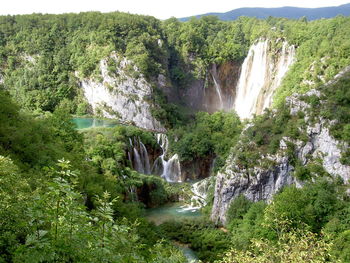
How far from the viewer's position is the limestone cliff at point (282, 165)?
26.4 meters

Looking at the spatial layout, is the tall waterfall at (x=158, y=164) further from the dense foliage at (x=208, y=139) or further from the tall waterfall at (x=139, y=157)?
the dense foliage at (x=208, y=139)

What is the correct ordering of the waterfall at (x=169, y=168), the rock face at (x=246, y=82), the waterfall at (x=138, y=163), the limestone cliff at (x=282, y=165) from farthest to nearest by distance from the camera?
the rock face at (x=246, y=82) → the waterfall at (x=169, y=168) → the waterfall at (x=138, y=163) → the limestone cliff at (x=282, y=165)

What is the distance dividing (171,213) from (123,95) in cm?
3225

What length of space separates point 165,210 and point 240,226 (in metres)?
8.49

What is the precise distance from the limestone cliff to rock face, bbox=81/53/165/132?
95.0ft

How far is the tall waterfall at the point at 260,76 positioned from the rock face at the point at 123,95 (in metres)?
14.4

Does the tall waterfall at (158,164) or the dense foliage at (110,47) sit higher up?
the dense foliage at (110,47)

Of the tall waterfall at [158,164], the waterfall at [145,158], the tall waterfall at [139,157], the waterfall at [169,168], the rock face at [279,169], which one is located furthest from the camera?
the waterfall at [169,168]

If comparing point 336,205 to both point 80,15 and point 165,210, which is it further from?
point 80,15

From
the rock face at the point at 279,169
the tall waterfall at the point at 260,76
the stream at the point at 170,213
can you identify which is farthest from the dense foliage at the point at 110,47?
the rock face at the point at 279,169

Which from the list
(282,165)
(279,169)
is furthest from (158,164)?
(282,165)

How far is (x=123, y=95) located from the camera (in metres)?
60.3

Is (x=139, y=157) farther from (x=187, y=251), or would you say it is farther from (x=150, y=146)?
(x=187, y=251)

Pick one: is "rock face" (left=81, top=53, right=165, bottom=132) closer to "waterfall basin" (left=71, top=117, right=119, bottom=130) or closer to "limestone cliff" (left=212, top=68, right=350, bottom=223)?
"waterfall basin" (left=71, top=117, right=119, bottom=130)
